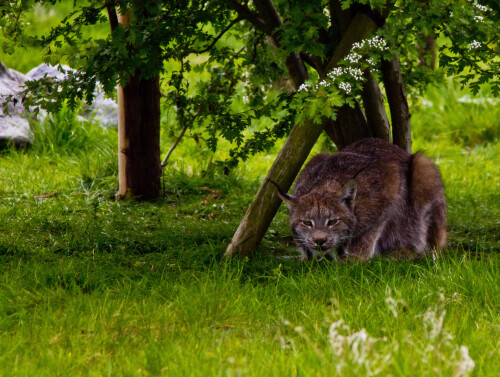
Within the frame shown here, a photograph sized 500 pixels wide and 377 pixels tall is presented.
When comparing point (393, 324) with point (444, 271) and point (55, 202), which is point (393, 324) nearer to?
point (444, 271)

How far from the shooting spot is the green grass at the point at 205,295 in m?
2.97

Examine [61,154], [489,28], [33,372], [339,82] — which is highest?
[489,28]

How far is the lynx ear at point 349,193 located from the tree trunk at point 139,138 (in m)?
2.49

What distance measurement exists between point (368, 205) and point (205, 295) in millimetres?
1647

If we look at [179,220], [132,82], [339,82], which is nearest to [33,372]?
[339,82]

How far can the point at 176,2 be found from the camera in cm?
478

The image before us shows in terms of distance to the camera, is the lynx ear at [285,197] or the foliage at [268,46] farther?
the lynx ear at [285,197]

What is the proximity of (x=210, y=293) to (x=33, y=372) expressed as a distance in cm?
122

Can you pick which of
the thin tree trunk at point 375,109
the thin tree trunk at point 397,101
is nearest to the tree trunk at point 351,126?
the thin tree trunk at point 375,109

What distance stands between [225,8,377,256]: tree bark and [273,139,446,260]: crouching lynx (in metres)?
0.15

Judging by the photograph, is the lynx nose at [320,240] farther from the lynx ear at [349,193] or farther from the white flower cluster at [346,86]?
the white flower cluster at [346,86]

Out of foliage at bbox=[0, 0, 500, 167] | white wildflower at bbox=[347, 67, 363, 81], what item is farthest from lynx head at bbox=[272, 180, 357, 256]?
white wildflower at bbox=[347, 67, 363, 81]

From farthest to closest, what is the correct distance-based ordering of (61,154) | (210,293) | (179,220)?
(61,154), (179,220), (210,293)

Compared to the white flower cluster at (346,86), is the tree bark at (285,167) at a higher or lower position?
lower
